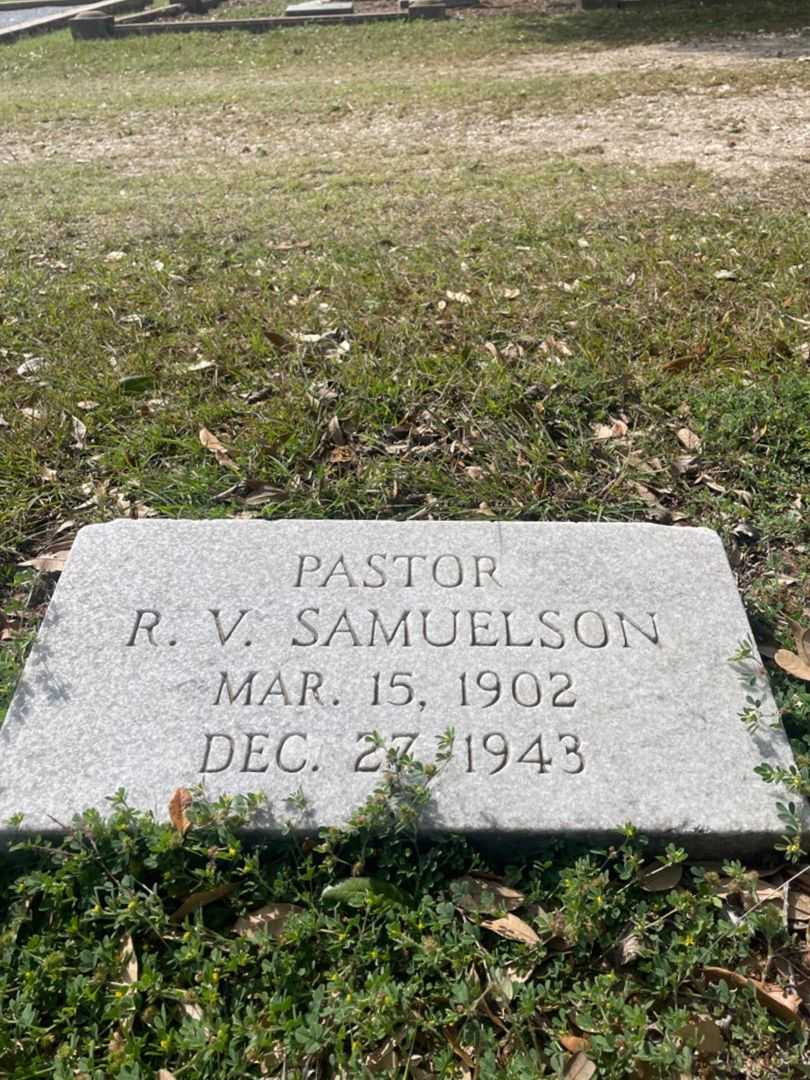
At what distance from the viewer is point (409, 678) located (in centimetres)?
212

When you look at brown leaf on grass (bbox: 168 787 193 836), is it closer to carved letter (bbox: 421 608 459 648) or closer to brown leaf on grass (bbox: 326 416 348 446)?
carved letter (bbox: 421 608 459 648)

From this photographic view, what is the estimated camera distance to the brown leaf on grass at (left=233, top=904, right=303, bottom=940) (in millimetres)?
1800

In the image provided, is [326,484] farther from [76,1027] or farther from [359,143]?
[359,143]

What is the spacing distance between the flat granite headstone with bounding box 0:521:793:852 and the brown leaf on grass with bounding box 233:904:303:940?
0.18m

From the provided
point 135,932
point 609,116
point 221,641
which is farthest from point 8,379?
point 609,116

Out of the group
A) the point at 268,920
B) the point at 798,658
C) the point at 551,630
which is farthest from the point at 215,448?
the point at 798,658

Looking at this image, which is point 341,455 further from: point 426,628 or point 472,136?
point 472,136

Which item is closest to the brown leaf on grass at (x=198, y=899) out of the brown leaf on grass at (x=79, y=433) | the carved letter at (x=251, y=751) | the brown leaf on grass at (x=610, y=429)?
the carved letter at (x=251, y=751)

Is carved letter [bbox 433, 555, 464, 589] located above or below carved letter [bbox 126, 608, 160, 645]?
below

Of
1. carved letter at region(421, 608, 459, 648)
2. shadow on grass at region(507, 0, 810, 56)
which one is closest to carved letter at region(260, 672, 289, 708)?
carved letter at region(421, 608, 459, 648)

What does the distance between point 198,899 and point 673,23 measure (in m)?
13.1

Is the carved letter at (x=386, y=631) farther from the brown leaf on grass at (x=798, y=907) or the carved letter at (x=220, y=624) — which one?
the brown leaf on grass at (x=798, y=907)

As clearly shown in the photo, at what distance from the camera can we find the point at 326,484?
3.01 meters

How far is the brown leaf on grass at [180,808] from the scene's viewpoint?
1873 millimetres
